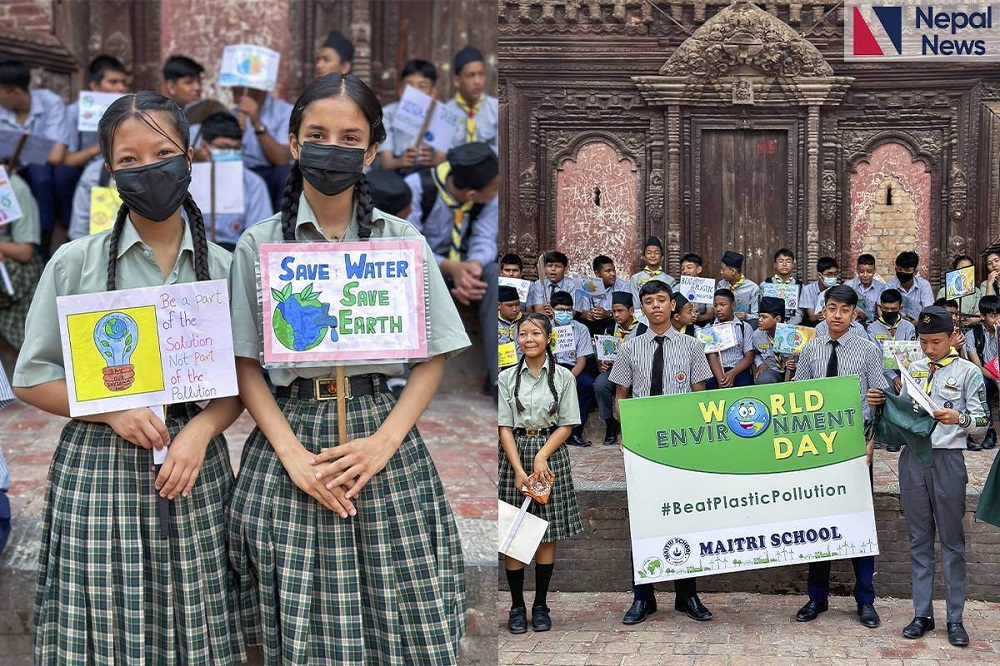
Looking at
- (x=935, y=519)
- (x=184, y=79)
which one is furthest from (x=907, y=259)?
(x=184, y=79)

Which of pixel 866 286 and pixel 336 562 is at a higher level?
pixel 866 286

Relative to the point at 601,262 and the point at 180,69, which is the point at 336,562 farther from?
the point at 180,69

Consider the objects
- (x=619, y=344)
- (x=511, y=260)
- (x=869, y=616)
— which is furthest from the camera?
(x=619, y=344)

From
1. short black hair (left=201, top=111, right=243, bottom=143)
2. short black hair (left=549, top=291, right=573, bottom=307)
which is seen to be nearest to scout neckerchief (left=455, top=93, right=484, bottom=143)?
short black hair (left=201, top=111, right=243, bottom=143)

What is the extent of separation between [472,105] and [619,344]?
2.38 meters

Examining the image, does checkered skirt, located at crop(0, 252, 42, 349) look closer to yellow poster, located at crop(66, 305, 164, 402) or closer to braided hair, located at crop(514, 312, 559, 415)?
braided hair, located at crop(514, 312, 559, 415)

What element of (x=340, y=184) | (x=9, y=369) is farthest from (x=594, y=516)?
(x=9, y=369)

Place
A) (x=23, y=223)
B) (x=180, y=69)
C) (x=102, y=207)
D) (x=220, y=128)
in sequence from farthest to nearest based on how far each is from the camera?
(x=180, y=69), (x=23, y=223), (x=220, y=128), (x=102, y=207)

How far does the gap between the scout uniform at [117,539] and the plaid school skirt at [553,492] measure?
2.08 m

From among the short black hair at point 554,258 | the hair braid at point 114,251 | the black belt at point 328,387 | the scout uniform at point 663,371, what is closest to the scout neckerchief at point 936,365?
the scout uniform at point 663,371

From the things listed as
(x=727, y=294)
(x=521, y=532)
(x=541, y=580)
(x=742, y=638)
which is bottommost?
(x=742, y=638)

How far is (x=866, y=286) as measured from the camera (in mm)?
5094

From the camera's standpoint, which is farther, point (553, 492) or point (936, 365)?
point (553, 492)

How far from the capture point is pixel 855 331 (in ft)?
16.4
